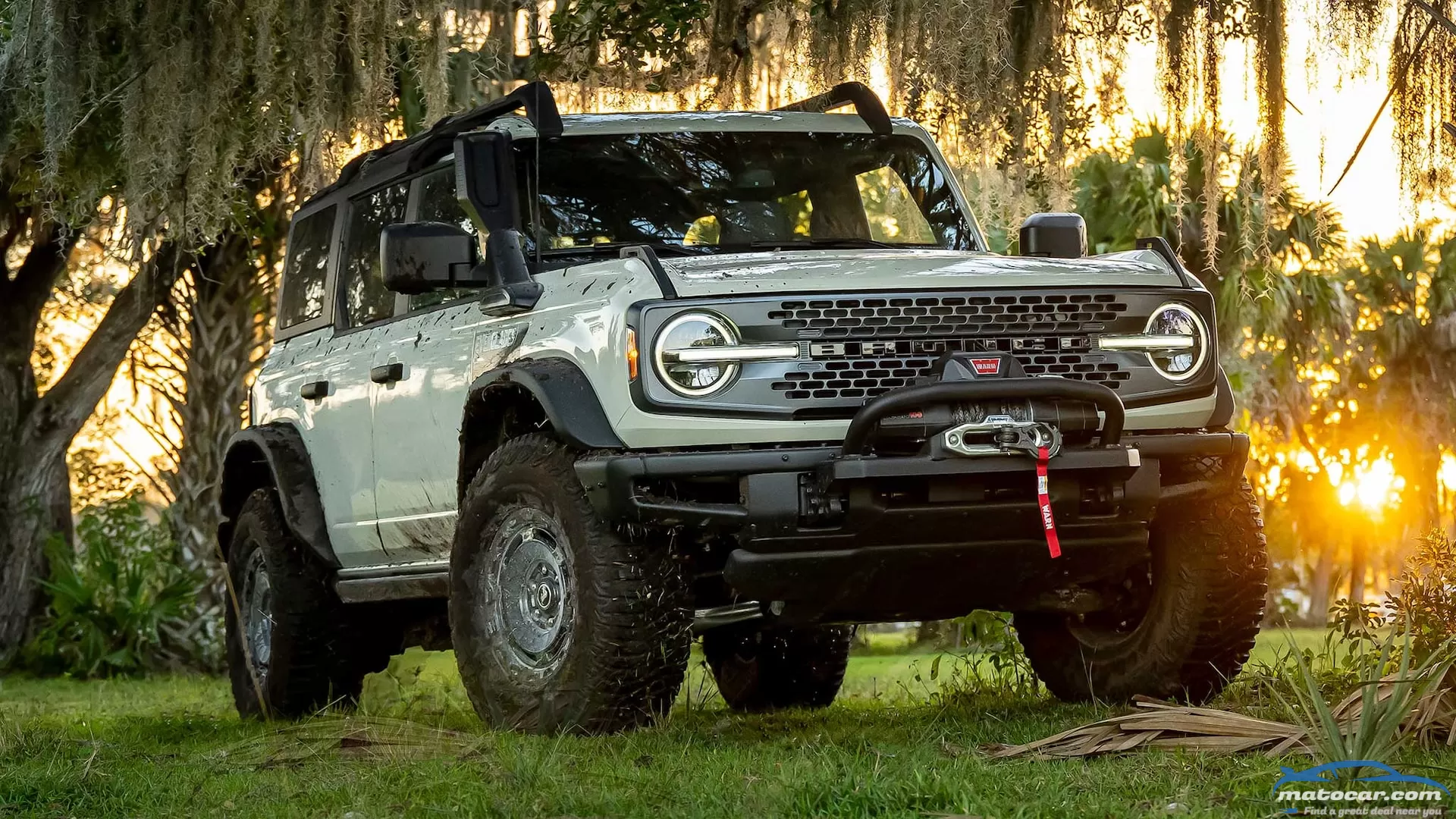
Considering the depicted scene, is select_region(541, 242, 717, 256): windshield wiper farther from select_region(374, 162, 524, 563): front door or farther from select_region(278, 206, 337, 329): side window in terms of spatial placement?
select_region(278, 206, 337, 329): side window

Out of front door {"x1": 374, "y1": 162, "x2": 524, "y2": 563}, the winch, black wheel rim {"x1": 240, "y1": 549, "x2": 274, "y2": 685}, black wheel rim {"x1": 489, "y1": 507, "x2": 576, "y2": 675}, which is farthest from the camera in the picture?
black wheel rim {"x1": 240, "y1": 549, "x2": 274, "y2": 685}

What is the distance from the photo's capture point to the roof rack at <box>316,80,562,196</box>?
6.48 metres

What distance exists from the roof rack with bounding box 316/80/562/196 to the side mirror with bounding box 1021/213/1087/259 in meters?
1.71


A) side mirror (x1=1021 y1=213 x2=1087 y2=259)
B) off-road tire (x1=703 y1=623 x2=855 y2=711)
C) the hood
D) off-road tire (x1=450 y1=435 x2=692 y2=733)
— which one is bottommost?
off-road tire (x1=703 y1=623 x2=855 y2=711)

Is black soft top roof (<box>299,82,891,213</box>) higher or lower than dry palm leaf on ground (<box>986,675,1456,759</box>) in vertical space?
higher

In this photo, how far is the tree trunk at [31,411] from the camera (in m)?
15.4

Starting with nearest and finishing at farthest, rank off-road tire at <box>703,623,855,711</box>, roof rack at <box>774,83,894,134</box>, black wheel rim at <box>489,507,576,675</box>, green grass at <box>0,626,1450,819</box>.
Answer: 1. green grass at <box>0,626,1450,819</box>
2. black wheel rim at <box>489,507,576,675</box>
3. roof rack at <box>774,83,894,134</box>
4. off-road tire at <box>703,623,855,711</box>

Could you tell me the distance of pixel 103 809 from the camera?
16.0 ft

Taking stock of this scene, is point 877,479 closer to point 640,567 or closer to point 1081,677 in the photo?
point 640,567

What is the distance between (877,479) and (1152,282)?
48.7 inches

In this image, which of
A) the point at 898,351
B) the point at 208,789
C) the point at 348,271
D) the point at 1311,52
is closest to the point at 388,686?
the point at 348,271

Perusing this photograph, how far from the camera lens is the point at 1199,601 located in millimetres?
5895

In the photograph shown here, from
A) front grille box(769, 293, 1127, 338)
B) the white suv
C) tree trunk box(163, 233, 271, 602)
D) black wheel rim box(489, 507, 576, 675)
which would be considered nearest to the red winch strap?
the white suv

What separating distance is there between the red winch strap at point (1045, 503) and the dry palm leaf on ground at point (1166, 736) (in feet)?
1.65
